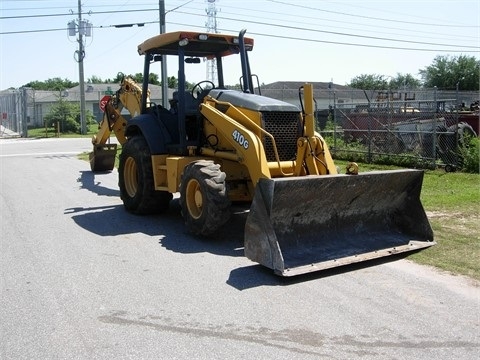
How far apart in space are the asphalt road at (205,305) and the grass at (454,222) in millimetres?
388

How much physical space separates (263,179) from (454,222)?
3.80 meters

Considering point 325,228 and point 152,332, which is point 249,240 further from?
point 152,332

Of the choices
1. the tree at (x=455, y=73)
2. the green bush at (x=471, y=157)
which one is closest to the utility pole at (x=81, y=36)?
the green bush at (x=471, y=157)

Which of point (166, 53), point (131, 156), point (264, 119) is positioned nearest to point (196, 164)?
point (264, 119)

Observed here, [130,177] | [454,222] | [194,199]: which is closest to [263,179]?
[194,199]

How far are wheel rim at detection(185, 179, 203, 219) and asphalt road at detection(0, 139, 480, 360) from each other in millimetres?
408

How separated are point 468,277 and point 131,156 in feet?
18.6

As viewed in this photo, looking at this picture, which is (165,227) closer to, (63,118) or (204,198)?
(204,198)

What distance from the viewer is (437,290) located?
5.42m

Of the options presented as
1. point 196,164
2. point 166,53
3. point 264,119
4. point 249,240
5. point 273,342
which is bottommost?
point 273,342

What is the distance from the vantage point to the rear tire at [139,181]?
8.84 metres

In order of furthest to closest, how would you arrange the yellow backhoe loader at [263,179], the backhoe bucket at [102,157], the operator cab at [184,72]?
the backhoe bucket at [102,157] → the operator cab at [184,72] → the yellow backhoe loader at [263,179]

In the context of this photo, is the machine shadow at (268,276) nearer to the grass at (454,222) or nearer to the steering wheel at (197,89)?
the grass at (454,222)

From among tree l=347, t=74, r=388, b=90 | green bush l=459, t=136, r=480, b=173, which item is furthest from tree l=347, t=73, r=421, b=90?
green bush l=459, t=136, r=480, b=173
